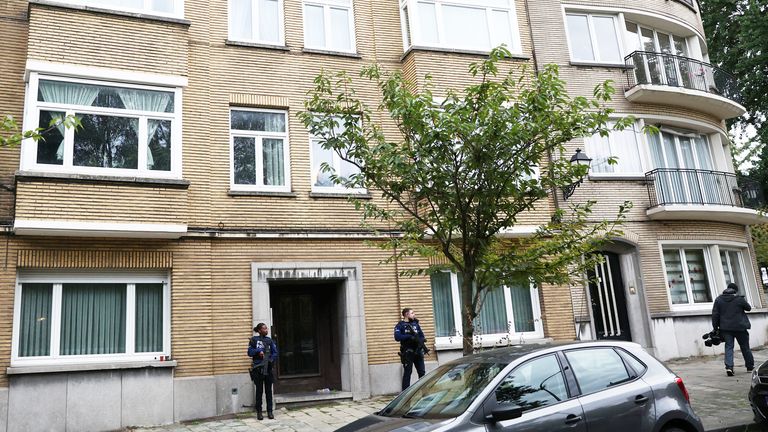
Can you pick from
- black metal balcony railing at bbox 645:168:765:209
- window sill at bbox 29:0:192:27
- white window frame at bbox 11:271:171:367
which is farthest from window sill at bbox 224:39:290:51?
black metal balcony railing at bbox 645:168:765:209

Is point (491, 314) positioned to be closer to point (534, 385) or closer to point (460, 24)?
point (460, 24)

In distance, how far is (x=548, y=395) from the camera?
555 centimetres

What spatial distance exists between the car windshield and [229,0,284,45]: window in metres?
9.34

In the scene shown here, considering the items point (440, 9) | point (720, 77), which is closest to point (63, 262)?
point (440, 9)

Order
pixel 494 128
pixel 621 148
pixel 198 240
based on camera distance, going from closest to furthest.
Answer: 1. pixel 494 128
2. pixel 198 240
3. pixel 621 148

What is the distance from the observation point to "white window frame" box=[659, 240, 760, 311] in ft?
51.1

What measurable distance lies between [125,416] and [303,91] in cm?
705

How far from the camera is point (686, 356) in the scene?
15.0 m

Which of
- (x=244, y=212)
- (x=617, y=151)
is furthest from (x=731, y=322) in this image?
(x=244, y=212)

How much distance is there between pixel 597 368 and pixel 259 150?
28.5 ft

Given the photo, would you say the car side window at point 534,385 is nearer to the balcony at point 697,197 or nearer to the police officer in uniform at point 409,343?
the police officer in uniform at point 409,343

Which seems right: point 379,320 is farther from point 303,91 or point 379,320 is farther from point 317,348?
point 303,91

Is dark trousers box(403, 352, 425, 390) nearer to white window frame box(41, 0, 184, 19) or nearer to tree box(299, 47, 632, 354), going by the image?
tree box(299, 47, 632, 354)

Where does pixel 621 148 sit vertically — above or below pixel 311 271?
above
